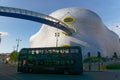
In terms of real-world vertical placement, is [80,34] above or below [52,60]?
above

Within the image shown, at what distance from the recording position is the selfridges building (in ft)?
274

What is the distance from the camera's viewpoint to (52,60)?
120 ft

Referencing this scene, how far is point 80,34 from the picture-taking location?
284 ft

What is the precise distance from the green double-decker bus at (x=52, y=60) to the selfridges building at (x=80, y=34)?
4163cm

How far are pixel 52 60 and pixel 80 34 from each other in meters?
51.1

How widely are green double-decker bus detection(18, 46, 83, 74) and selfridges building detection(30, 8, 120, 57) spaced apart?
41.6m

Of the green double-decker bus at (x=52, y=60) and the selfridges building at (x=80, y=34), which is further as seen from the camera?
the selfridges building at (x=80, y=34)

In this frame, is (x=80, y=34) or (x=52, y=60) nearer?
(x=52, y=60)

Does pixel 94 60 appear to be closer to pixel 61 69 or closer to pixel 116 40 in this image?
pixel 61 69

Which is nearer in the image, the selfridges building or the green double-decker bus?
Answer: the green double-decker bus

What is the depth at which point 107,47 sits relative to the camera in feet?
325

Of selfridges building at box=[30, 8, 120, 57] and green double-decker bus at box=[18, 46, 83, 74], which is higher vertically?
selfridges building at box=[30, 8, 120, 57]

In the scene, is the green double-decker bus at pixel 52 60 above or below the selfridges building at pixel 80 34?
below

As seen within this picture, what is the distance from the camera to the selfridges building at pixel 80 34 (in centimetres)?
8350
